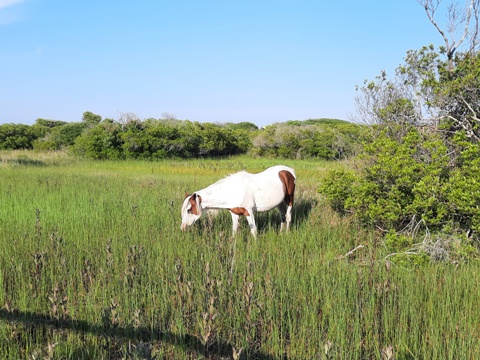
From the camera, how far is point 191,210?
693 centimetres

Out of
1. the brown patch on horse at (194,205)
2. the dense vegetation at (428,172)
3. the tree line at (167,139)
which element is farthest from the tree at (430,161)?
the tree line at (167,139)

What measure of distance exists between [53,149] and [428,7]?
111 ft

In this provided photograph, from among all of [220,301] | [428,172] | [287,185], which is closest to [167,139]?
[287,185]

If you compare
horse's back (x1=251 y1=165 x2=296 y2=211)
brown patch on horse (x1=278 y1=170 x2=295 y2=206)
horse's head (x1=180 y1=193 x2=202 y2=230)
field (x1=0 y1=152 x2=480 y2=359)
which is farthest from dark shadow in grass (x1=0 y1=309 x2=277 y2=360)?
brown patch on horse (x1=278 y1=170 x2=295 y2=206)

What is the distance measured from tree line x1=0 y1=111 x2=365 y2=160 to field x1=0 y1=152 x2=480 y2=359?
66.5 feet

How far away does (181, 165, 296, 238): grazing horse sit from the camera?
6.92 metres

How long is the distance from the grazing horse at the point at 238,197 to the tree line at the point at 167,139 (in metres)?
17.9

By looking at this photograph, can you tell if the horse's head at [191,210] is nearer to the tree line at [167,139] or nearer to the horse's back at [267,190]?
the horse's back at [267,190]

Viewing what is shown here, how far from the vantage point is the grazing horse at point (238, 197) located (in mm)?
6918

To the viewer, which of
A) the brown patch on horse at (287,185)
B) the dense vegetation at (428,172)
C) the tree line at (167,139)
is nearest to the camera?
the dense vegetation at (428,172)

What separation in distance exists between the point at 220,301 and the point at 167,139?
86.4 ft

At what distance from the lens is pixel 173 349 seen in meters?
3.04

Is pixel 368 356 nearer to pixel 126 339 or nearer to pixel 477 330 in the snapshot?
pixel 477 330

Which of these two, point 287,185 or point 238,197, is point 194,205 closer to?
point 238,197
